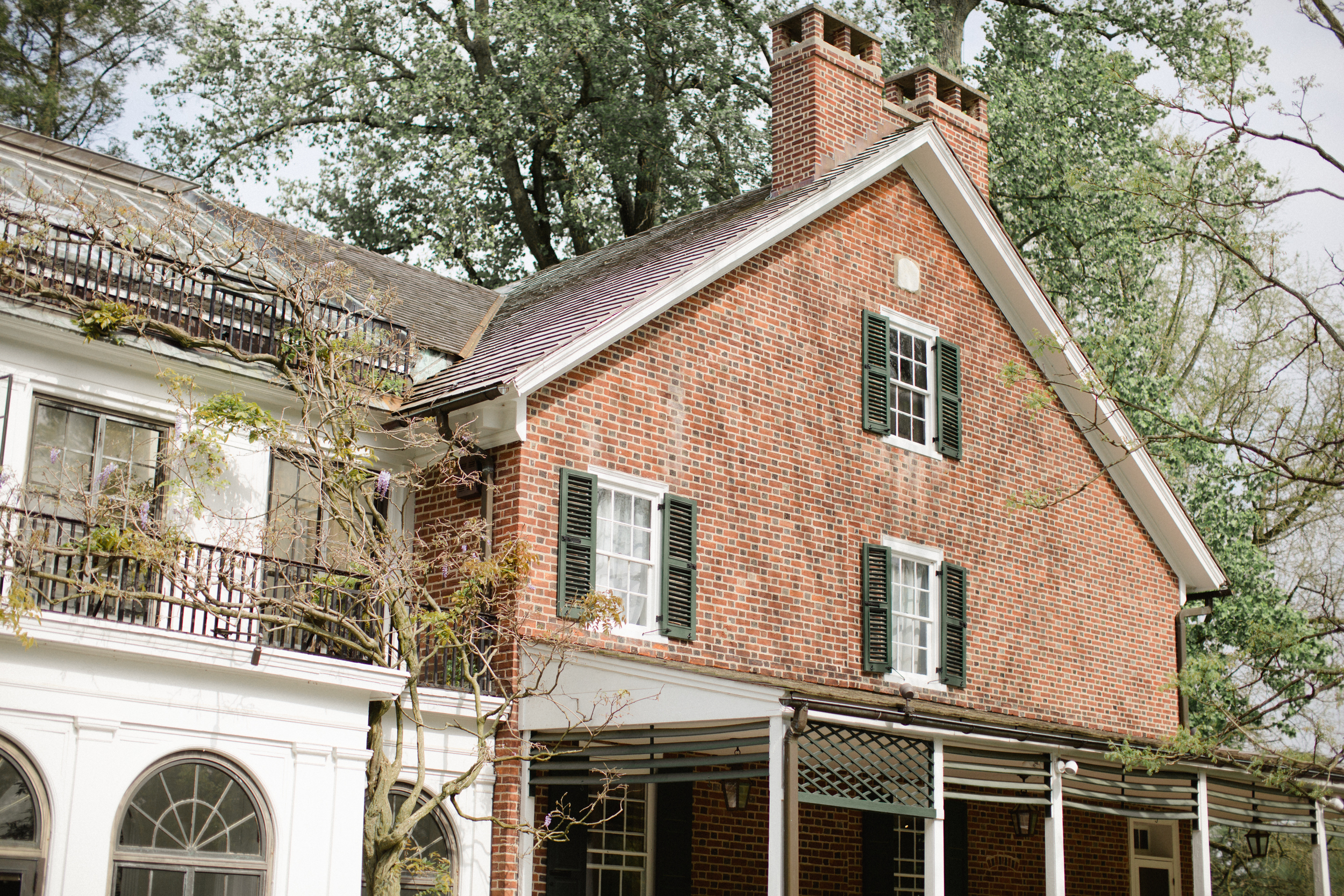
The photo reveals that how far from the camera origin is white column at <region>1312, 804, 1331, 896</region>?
49.4 ft

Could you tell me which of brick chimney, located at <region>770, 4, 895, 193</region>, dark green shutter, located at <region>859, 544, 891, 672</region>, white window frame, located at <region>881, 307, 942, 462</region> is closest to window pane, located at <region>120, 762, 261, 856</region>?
dark green shutter, located at <region>859, 544, 891, 672</region>

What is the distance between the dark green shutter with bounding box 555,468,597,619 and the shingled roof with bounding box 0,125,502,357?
2436mm

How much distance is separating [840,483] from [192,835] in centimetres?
786

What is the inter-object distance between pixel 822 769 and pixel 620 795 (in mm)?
2086

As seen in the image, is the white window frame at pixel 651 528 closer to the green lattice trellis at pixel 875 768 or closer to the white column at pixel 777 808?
the green lattice trellis at pixel 875 768

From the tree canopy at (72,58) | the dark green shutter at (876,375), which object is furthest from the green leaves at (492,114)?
the dark green shutter at (876,375)

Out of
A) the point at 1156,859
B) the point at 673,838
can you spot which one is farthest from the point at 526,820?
the point at 1156,859

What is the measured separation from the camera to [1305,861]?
2858cm

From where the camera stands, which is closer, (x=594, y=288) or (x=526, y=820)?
(x=526, y=820)

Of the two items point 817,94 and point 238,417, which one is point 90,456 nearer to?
→ point 238,417

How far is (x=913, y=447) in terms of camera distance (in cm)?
1678

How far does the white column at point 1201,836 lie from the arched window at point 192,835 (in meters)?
8.88

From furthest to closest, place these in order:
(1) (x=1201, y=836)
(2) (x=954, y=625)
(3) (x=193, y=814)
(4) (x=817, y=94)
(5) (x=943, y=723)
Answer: (4) (x=817, y=94)
(2) (x=954, y=625)
(1) (x=1201, y=836)
(5) (x=943, y=723)
(3) (x=193, y=814)

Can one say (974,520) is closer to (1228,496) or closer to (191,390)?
(1228,496)
